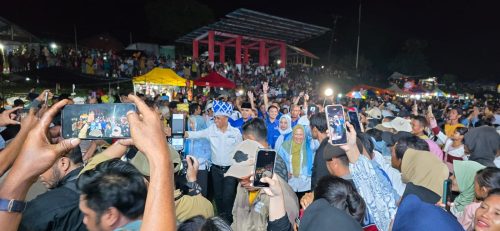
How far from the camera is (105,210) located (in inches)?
74.0

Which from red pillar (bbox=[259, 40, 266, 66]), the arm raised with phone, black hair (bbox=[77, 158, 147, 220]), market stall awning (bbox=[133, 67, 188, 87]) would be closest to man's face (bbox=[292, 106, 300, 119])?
black hair (bbox=[77, 158, 147, 220])

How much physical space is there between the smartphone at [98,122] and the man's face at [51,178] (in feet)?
3.47

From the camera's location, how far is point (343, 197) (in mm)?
2570

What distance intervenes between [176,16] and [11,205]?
45062 mm

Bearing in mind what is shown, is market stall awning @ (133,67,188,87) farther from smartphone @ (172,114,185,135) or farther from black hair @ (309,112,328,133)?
black hair @ (309,112,328,133)

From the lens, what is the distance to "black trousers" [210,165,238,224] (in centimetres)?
574

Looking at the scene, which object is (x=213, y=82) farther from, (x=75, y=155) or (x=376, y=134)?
(x=75, y=155)

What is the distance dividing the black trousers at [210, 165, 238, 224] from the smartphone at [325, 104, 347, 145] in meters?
2.75

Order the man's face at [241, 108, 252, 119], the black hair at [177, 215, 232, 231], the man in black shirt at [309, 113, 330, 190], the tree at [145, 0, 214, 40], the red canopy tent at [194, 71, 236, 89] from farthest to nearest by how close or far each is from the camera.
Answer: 1. the tree at [145, 0, 214, 40]
2. the red canopy tent at [194, 71, 236, 89]
3. the man's face at [241, 108, 252, 119]
4. the man in black shirt at [309, 113, 330, 190]
5. the black hair at [177, 215, 232, 231]

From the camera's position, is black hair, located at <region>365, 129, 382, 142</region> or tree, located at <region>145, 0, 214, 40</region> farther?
tree, located at <region>145, 0, 214, 40</region>

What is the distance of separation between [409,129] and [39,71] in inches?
459

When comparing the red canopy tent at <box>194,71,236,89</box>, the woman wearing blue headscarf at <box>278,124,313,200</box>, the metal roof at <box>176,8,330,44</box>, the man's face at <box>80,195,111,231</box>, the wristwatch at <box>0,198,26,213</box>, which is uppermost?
the metal roof at <box>176,8,330,44</box>

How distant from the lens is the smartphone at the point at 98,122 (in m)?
2.30

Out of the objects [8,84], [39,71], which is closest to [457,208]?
[39,71]
